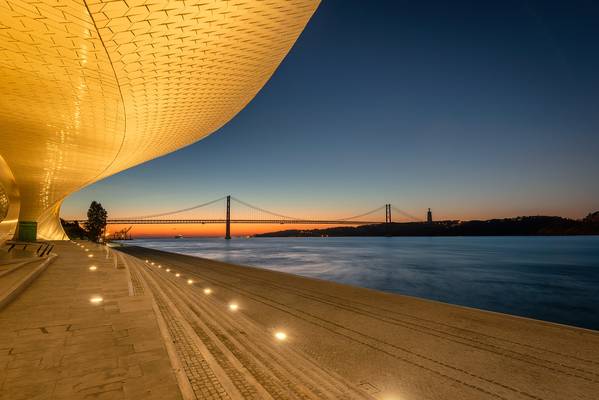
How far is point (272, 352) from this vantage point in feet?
15.0

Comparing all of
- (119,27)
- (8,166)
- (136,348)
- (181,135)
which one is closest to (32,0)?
(119,27)

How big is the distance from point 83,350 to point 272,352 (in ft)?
7.34

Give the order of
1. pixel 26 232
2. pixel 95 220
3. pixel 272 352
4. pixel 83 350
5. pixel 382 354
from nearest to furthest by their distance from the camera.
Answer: pixel 83 350 < pixel 272 352 < pixel 382 354 < pixel 26 232 < pixel 95 220

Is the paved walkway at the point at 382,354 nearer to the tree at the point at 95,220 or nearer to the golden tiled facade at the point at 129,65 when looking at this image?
the golden tiled facade at the point at 129,65

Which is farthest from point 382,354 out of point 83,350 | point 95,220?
point 95,220

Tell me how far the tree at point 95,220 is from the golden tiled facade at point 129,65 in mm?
57469

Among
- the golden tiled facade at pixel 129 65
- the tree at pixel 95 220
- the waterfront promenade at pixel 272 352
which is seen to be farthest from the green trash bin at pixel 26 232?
the tree at pixel 95 220

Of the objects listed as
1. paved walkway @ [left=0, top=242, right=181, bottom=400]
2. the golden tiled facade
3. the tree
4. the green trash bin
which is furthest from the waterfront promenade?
the tree

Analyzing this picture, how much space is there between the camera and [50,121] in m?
12.0

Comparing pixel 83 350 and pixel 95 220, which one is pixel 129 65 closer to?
pixel 83 350

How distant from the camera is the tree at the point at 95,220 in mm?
66688

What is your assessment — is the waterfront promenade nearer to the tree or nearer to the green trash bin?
the green trash bin

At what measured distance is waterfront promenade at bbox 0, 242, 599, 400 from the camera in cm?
332

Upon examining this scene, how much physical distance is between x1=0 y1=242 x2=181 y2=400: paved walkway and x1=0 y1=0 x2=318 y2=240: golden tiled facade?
5.00 meters
